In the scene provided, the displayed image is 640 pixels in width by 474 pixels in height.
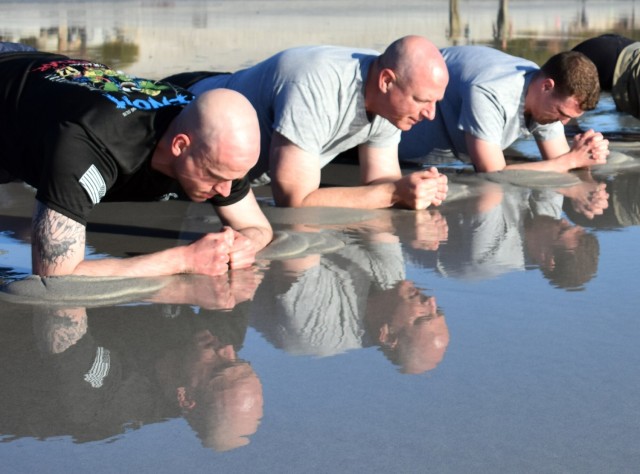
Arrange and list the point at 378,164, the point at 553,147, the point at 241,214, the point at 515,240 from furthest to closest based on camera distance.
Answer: the point at 553,147 → the point at 378,164 → the point at 515,240 → the point at 241,214

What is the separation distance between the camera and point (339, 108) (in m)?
5.38

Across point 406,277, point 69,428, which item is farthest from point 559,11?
point 69,428

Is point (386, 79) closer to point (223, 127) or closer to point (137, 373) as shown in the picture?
point (223, 127)

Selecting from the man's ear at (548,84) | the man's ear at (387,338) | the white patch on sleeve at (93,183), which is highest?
the man's ear at (548,84)

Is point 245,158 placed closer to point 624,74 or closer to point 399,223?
point 399,223

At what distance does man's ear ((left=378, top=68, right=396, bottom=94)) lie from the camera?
5223 millimetres

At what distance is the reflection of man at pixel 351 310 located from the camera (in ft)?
11.6

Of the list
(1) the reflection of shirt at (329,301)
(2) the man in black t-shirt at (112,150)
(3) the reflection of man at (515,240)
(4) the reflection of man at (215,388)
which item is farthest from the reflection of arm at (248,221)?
(4) the reflection of man at (215,388)

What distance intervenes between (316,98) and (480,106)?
3.88ft

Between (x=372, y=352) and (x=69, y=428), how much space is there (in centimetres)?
101

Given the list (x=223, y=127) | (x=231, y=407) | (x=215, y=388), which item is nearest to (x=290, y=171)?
(x=223, y=127)

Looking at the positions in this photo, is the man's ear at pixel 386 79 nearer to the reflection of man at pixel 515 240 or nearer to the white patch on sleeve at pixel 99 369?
the reflection of man at pixel 515 240

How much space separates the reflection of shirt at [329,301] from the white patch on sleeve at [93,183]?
0.67 m

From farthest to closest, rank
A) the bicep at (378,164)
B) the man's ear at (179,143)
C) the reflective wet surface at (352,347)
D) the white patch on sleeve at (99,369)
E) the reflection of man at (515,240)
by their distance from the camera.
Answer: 1. the bicep at (378,164)
2. the reflection of man at (515,240)
3. the man's ear at (179,143)
4. the white patch on sleeve at (99,369)
5. the reflective wet surface at (352,347)
